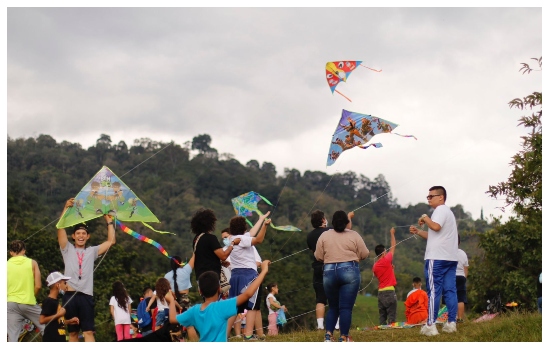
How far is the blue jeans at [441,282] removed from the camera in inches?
386

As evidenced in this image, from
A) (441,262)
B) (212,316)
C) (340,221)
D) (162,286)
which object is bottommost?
(212,316)

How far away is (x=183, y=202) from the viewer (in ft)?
188

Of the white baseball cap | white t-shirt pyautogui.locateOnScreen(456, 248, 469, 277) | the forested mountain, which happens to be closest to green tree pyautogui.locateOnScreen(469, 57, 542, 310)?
white t-shirt pyautogui.locateOnScreen(456, 248, 469, 277)

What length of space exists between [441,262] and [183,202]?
48146mm

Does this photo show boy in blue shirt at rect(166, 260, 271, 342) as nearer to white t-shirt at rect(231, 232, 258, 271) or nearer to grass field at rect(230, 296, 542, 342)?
grass field at rect(230, 296, 542, 342)

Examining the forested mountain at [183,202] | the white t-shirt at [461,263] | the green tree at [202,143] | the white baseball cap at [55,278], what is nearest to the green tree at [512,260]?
the white t-shirt at [461,263]

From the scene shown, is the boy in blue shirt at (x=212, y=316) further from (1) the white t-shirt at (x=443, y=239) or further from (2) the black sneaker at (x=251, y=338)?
(2) the black sneaker at (x=251, y=338)

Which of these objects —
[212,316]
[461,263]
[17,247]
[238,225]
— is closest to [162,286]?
[238,225]

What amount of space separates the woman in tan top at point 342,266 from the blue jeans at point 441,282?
86 centimetres

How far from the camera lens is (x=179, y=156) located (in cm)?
7488

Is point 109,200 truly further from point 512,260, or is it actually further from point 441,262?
point 512,260

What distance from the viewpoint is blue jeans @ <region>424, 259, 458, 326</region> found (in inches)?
386

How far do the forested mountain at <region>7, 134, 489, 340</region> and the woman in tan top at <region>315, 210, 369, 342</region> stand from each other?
24.5 m

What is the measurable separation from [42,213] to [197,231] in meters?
39.3
